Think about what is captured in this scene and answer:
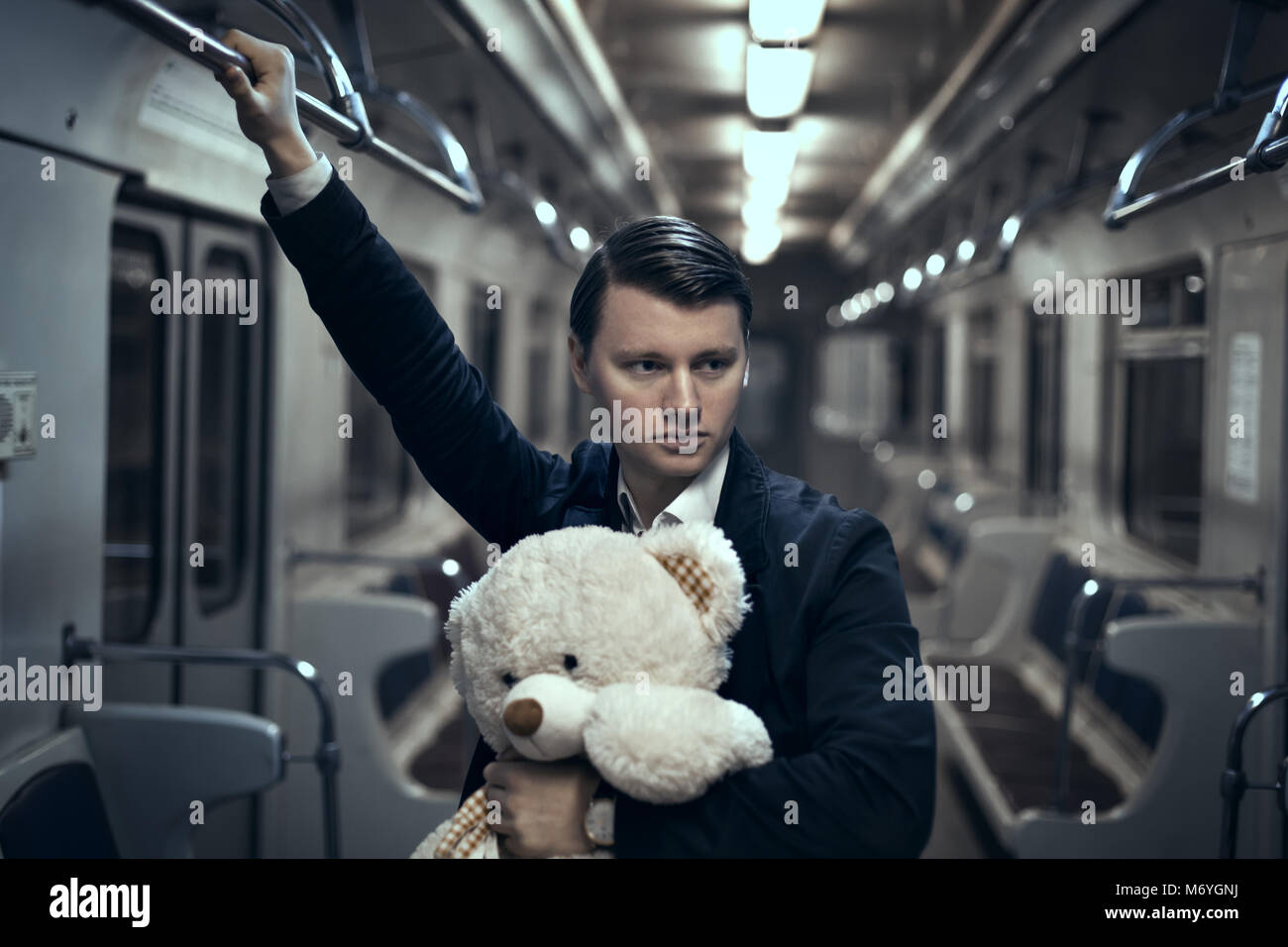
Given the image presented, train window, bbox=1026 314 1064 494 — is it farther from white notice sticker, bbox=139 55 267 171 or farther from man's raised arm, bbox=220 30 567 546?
man's raised arm, bbox=220 30 567 546

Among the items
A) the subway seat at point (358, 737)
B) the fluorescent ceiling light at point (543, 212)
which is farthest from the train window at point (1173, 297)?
the subway seat at point (358, 737)

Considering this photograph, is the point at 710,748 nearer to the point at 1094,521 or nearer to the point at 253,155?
the point at 253,155

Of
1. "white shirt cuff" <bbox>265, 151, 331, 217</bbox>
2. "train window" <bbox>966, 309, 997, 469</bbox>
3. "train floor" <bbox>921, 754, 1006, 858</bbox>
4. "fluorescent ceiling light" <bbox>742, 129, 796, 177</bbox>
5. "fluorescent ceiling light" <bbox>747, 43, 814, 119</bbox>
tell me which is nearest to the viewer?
"white shirt cuff" <bbox>265, 151, 331, 217</bbox>

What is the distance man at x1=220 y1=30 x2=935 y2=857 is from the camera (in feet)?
3.51

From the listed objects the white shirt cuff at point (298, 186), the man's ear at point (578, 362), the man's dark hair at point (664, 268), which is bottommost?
the man's ear at point (578, 362)

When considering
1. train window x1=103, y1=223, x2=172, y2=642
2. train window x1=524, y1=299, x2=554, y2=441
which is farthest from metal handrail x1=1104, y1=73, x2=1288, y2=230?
train window x1=524, y1=299, x2=554, y2=441

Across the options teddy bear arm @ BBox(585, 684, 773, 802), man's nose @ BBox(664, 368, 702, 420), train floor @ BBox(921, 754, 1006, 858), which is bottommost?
train floor @ BBox(921, 754, 1006, 858)

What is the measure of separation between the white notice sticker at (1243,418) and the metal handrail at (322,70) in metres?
2.37

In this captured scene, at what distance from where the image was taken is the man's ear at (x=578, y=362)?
128cm

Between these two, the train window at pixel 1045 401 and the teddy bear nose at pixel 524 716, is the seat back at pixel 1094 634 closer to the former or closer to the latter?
the train window at pixel 1045 401

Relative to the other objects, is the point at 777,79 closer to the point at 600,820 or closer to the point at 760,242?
the point at 600,820

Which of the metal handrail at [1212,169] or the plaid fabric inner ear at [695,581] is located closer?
the plaid fabric inner ear at [695,581]

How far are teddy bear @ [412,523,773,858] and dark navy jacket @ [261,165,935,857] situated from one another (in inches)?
1.9
